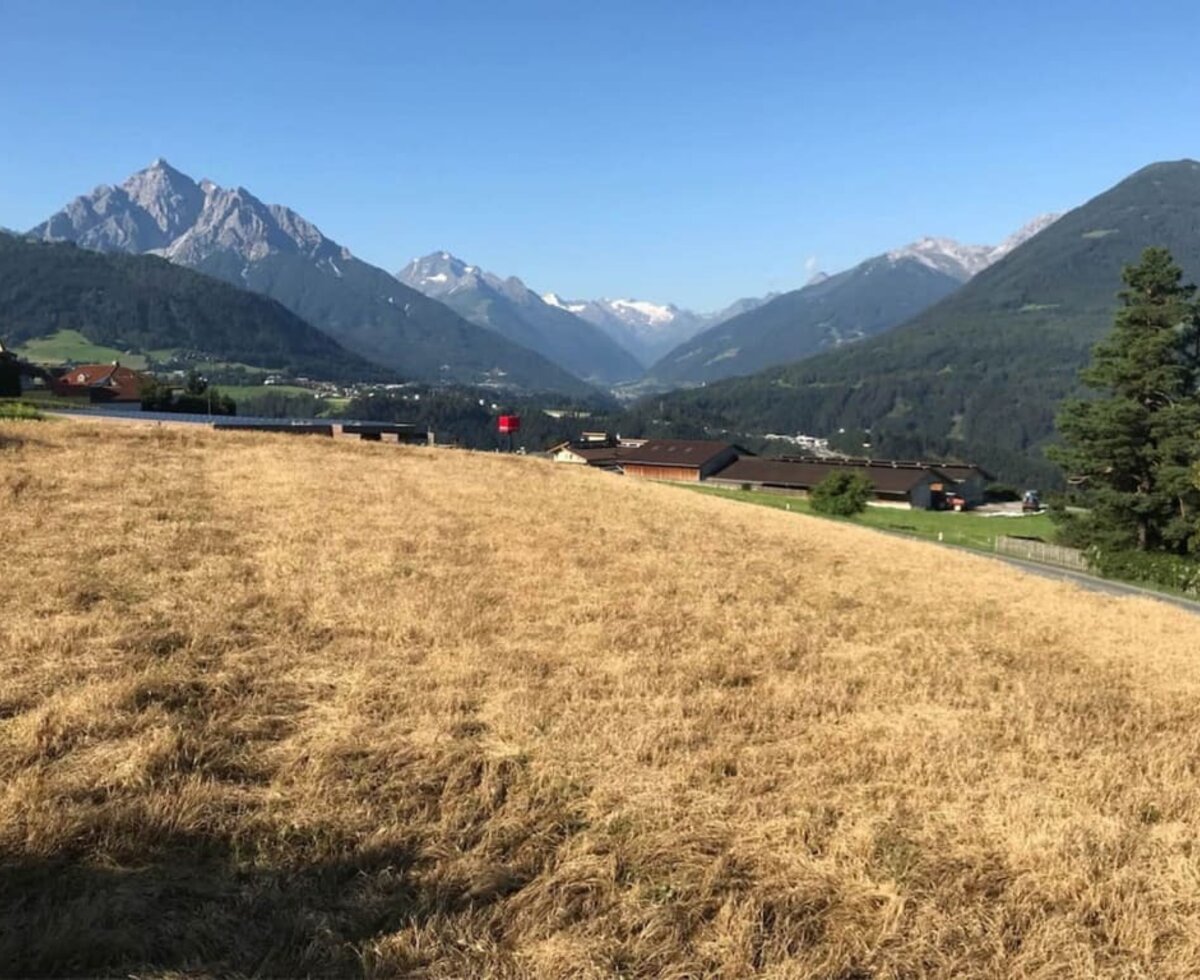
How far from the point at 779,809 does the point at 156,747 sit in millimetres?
5837

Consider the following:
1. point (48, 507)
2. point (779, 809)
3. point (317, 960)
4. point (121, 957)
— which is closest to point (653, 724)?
point (779, 809)

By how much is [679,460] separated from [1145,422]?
103 m

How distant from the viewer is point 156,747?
784cm

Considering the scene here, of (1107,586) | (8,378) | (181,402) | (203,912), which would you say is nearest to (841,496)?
(1107,586)

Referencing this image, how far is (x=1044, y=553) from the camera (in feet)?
202

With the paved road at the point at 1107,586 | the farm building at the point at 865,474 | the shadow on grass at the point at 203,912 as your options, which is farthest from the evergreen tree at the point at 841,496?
the shadow on grass at the point at 203,912

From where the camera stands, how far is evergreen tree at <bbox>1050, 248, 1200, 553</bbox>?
53.6 meters

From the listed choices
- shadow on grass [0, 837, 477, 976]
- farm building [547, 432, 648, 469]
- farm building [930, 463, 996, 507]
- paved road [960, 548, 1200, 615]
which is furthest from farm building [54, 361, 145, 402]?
farm building [930, 463, 996, 507]

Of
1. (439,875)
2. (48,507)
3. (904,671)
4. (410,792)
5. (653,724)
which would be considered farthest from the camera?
(48,507)

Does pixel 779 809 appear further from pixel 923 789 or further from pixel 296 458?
pixel 296 458

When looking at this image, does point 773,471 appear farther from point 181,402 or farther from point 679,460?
point 181,402

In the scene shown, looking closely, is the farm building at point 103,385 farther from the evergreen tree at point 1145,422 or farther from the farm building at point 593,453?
the evergreen tree at point 1145,422

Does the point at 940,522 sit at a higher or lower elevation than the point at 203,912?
lower

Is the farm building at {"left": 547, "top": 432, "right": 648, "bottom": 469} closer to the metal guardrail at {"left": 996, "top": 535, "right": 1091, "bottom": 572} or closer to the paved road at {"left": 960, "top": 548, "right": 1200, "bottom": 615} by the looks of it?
the metal guardrail at {"left": 996, "top": 535, "right": 1091, "bottom": 572}
